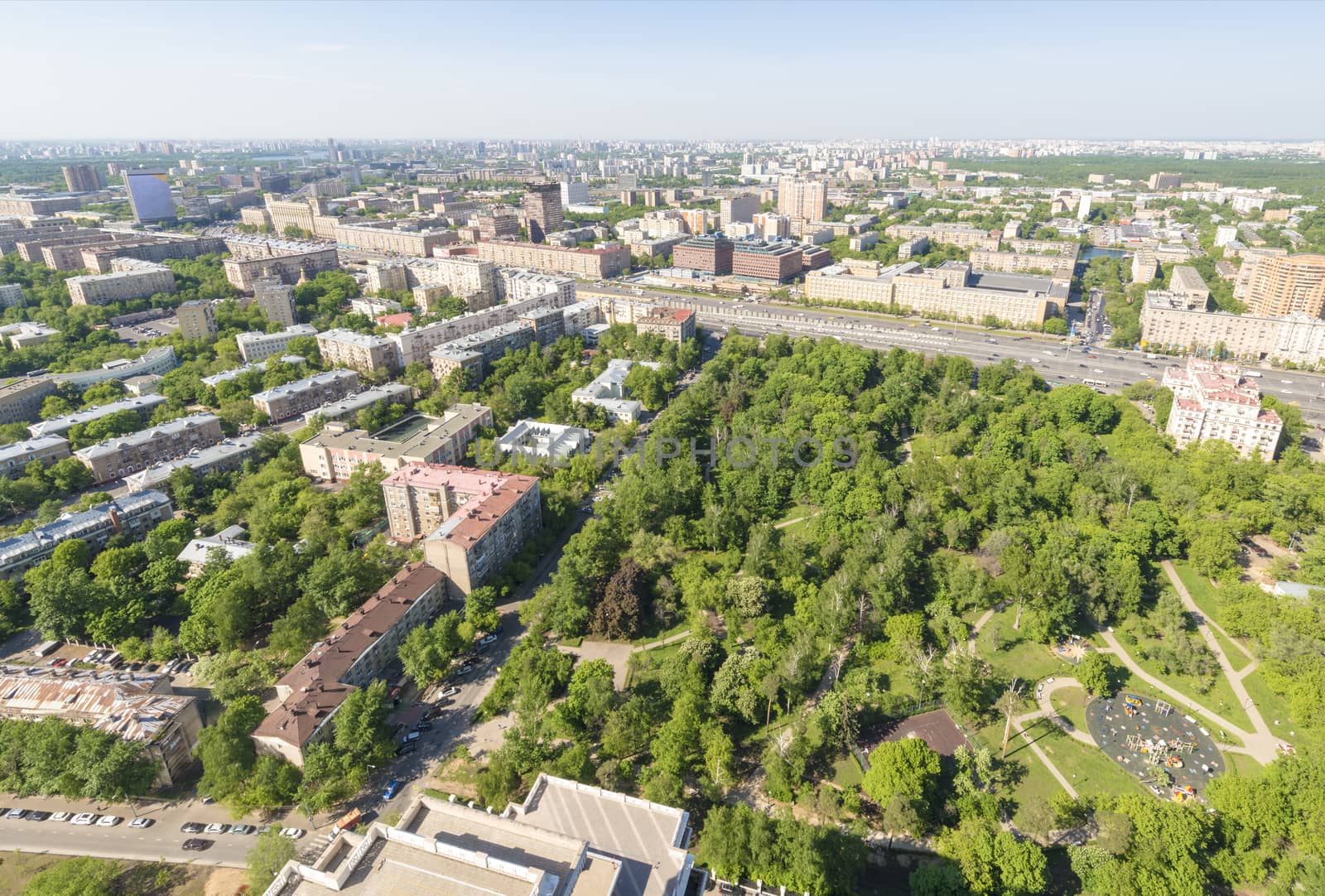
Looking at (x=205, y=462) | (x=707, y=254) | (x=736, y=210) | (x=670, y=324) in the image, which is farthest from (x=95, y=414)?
(x=736, y=210)

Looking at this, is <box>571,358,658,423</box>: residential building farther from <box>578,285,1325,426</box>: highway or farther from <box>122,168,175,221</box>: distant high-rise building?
<box>122,168,175,221</box>: distant high-rise building

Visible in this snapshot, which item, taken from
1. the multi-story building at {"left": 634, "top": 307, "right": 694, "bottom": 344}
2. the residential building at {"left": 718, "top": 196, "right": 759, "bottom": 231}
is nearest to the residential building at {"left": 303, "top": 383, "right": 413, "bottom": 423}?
the multi-story building at {"left": 634, "top": 307, "right": 694, "bottom": 344}

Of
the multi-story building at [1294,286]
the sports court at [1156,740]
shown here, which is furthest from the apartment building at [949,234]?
the sports court at [1156,740]

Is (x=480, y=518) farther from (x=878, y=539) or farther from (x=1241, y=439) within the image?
(x=1241, y=439)

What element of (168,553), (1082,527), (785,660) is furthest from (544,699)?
(1082,527)

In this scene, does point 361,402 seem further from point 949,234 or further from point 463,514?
point 949,234

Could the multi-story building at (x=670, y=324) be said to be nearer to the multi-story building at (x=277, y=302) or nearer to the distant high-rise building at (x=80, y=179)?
the multi-story building at (x=277, y=302)
